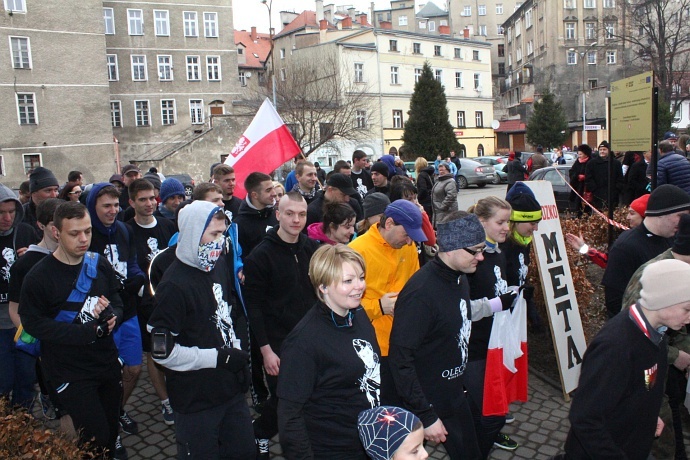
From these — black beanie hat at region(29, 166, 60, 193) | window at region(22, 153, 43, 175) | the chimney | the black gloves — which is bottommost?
the black gloves

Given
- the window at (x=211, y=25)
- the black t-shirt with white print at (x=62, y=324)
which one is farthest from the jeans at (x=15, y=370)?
the window at (x=211, y=25)

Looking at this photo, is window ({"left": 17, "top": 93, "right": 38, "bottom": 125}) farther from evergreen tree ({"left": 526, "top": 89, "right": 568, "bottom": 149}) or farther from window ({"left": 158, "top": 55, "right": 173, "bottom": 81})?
evergreen tree ({"left": 526, "top": 89, "right": 568, "bottom": 149})

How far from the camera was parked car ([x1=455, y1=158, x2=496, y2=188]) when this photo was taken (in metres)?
30.2

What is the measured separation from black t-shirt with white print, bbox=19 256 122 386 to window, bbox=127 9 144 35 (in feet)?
155

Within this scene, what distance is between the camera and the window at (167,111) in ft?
153

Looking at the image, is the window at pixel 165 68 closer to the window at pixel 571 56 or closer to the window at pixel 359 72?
the window at pixel 359 72

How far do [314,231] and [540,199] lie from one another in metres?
2.53

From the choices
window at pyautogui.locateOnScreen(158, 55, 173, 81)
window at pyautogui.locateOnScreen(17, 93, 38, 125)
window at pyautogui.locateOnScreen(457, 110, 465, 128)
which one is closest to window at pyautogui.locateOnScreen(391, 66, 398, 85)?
window at pyautogui.locateOnScreen(457, 110, 465, 128)

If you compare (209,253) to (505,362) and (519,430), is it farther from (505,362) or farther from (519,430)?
(519,430)

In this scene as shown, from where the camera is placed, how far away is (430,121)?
143 feet

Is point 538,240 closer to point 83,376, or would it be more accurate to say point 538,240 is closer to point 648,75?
point 648,75

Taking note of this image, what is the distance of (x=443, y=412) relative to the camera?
11.7 ft

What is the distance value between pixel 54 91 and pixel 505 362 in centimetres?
4282

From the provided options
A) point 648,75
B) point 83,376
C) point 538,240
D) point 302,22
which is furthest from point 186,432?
point 302,22
